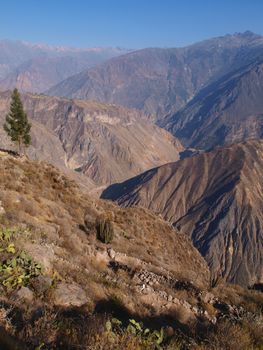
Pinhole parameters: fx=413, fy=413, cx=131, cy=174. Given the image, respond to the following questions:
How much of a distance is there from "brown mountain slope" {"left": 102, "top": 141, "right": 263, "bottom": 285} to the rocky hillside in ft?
338

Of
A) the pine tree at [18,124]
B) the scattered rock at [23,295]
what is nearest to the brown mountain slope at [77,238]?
the scattered rock at [23,295]

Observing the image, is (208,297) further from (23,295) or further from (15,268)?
(23,295)

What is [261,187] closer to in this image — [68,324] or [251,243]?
[251,243]

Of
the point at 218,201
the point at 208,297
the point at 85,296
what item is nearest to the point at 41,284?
the point at 85,296

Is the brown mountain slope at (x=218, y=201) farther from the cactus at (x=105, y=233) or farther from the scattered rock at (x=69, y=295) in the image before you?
the scattered rock at (x=69, y=295)

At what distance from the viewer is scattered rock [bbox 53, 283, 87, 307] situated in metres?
9.96

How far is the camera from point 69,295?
33.9 feet

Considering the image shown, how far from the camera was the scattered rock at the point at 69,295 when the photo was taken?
→ 9964 mm

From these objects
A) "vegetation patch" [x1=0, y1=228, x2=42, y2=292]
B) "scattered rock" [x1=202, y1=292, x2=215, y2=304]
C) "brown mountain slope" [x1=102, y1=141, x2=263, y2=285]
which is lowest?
"brown mountain slope" [x1=102, y1=141, x2=263, y2=285]

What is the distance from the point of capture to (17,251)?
458 inches

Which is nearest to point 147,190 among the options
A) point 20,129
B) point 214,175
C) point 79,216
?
point 214,175

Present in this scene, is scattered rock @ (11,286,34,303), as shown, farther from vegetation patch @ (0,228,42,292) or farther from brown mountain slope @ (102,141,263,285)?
brown mountain slope @ (102,141,263,285)

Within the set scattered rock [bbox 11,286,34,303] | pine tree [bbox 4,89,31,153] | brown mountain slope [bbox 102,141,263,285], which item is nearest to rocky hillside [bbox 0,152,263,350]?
scattered rock [bbox 11,286,34,303]

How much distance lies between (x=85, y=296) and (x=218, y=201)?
146 m
